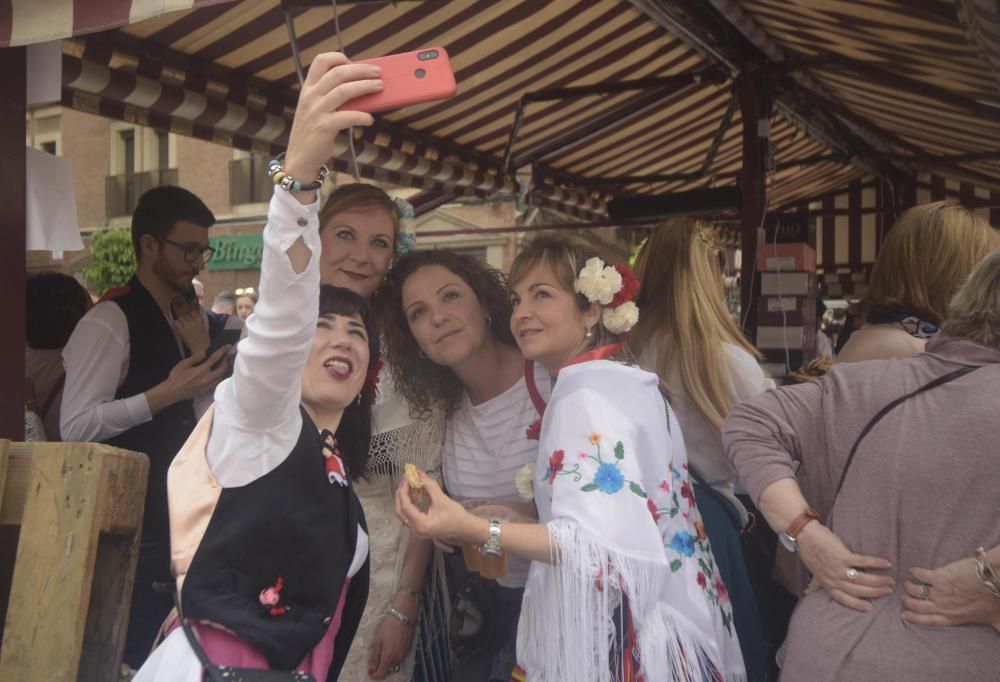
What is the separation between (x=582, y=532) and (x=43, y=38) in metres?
1.49

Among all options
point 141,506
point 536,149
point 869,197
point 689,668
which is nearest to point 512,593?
point 689,668

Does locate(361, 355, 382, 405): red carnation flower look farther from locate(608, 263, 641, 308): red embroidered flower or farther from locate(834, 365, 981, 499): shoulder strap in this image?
locate(834, 365, 981, 499): shoulder strap

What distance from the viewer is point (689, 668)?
6.20 feet

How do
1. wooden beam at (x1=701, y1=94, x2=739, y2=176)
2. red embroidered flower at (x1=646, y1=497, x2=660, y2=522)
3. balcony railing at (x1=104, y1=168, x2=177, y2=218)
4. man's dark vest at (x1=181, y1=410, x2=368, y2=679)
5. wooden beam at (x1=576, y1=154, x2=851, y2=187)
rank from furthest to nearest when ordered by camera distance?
balcony railing at (x1=104, y1=168, x2=177, y2=218), wooden beam at (x1=576, y1=154, x2=851, y2=187), wooden beam at (x1=701, y1=94, x2=739, y2=176), red embroidered flower at (x1=646, y1=497, x2=660, y2=522), man's dark vest at (x1=181, y1=410, x2=368, y2=679)

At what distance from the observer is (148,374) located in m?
2.99

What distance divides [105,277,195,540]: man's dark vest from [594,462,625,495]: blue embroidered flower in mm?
1668

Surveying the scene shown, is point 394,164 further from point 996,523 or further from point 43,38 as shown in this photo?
point 996,523

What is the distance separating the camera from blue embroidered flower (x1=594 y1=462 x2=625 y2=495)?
1.79m

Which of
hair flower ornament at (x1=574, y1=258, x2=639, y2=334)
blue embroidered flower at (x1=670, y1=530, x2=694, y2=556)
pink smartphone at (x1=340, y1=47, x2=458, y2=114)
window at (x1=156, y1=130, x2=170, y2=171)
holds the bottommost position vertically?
blue embroidered flower at (x1=670, y1=530, x2=694, y2=556)

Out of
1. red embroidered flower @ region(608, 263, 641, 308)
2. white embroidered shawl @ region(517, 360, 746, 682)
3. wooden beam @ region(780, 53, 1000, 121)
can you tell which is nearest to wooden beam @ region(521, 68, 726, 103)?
wooden beam @ region(780, 53, 1000, 121)

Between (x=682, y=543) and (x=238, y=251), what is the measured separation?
22714 mm

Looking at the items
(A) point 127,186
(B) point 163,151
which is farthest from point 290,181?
(B) point 163,151

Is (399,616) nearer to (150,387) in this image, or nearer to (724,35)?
(150,387)

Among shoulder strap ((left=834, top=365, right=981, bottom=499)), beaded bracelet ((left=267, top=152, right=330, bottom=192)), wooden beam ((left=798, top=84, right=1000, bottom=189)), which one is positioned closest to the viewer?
beaded bracelet ((left=267, top=152, right=330, bottom=192))
